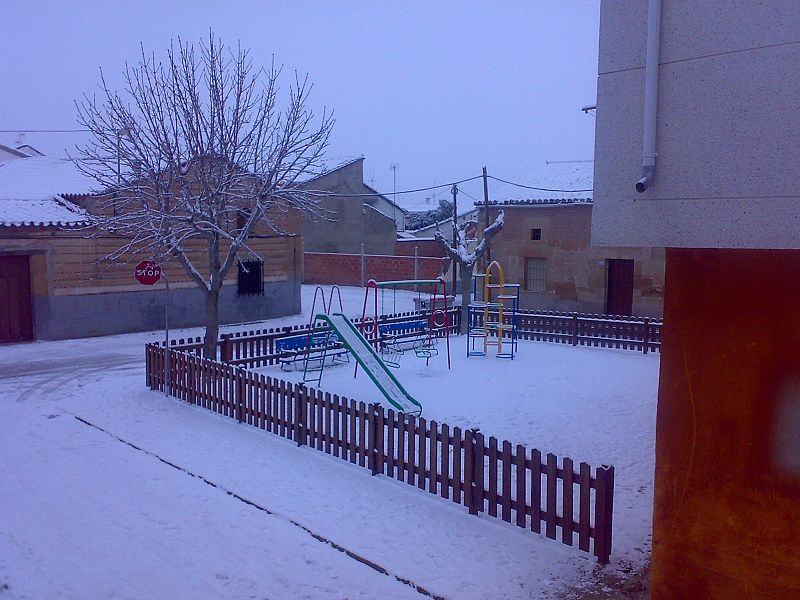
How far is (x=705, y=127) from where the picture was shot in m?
4.23

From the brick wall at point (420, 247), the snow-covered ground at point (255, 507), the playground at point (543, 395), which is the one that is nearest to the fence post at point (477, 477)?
the snow-covered ground at point (255, 507)

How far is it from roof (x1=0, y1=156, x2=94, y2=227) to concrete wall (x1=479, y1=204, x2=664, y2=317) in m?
15.3

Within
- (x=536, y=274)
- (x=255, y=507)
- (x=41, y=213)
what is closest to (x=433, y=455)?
(x=255, y=507)

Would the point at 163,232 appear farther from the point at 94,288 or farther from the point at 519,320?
the point at 519,320

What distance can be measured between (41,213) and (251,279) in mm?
6827

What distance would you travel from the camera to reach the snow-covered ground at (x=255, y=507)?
569 cm

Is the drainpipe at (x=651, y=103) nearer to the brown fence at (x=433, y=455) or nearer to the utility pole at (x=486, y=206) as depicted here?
the brown fence at (x=433, y=455)

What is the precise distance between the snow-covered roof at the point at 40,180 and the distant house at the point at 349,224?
55.2 ft

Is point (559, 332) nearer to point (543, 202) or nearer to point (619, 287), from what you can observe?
point (619, 287)

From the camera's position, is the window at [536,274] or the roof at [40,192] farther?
the window at [536,274]

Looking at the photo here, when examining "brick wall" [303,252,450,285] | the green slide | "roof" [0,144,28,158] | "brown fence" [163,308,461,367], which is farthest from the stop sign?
"roof" [0,144,28,158]

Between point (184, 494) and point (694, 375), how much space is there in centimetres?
547

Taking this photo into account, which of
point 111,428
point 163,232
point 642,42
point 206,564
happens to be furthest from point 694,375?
point 163,232

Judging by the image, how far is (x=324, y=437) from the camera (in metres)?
9.03
